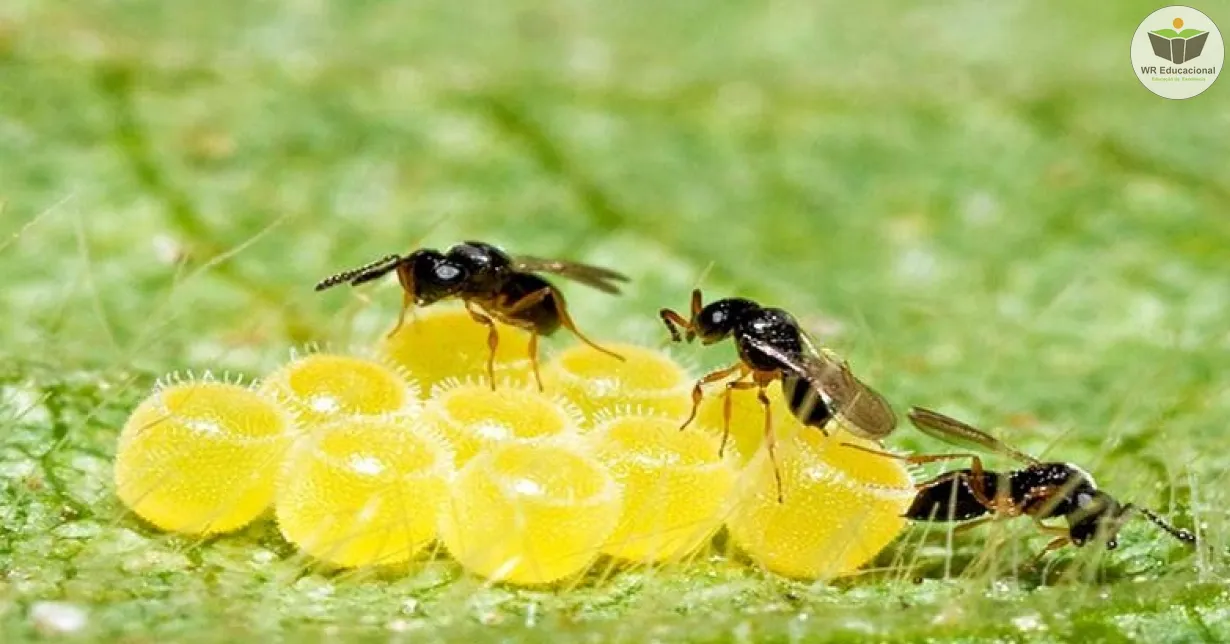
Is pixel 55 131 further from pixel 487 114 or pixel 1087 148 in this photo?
pixel 1087 148

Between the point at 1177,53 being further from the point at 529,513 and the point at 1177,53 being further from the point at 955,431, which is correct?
the point at 529,513

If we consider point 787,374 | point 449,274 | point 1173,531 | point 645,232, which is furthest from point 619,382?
point 645,232

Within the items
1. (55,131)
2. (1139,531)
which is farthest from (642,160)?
(1139,531)

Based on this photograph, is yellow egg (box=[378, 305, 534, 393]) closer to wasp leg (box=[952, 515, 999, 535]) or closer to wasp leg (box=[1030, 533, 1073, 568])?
wasp leg (box=[952, 515, 999, 535])

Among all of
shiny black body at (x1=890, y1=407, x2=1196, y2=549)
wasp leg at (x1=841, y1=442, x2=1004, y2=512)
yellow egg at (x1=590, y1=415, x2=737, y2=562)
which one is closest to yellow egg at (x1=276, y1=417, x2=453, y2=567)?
yellow egg at (x1=590, y1=415, x2=737, y2=562)

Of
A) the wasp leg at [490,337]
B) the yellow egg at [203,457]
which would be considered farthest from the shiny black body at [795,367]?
the yellow egg at [203,457]

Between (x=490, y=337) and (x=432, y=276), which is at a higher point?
(x=432, y=276)

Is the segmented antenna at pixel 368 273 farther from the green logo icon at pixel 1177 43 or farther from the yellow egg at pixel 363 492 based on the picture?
the green logo icon at pixel 1177 43
